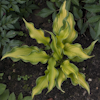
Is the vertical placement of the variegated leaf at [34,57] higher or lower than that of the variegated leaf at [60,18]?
lower

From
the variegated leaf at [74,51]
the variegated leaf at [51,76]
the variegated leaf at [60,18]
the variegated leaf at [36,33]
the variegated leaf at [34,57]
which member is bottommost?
the variegated leaf at [51,76]

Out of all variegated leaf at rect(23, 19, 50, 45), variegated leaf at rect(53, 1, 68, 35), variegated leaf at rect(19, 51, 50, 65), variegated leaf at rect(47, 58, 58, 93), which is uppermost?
variegated leaf at rect(53, 1, 68, 35)

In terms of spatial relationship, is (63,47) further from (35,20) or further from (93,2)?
(35,20)

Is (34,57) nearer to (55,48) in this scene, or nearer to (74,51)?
(55,48)

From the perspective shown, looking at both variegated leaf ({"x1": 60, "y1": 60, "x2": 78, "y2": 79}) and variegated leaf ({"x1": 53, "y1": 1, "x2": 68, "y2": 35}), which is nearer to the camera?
variegated leaf ({"x1": 60, "y1": 60, "x2": 78, "y2": 79})

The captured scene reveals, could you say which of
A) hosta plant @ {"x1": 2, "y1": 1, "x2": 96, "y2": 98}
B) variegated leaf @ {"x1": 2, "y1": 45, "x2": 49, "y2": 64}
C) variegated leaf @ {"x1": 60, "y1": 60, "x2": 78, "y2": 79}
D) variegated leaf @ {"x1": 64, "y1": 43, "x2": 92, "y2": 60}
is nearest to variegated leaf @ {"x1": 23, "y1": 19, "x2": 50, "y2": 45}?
hosta plant @ {"x1": 2, "y1": 1, "x2": 96, "y2": 98}

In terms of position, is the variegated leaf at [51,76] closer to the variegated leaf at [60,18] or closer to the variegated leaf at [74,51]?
the variegated leaf at [74,51]

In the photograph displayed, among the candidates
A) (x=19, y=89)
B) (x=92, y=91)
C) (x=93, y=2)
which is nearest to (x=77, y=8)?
(x=93, y=2)

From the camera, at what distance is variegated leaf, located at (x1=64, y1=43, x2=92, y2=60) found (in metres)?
1.23

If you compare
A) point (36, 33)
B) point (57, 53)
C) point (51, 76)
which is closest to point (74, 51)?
point (57, 53)

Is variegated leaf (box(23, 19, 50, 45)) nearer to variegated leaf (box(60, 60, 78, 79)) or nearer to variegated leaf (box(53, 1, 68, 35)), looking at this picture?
variegated leaf (box(53, 1, 68, 35))

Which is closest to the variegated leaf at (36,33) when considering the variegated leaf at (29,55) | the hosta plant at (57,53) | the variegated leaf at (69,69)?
the hosta plant at (57,53)

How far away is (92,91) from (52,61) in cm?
80

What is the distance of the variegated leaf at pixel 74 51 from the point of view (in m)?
1.23
